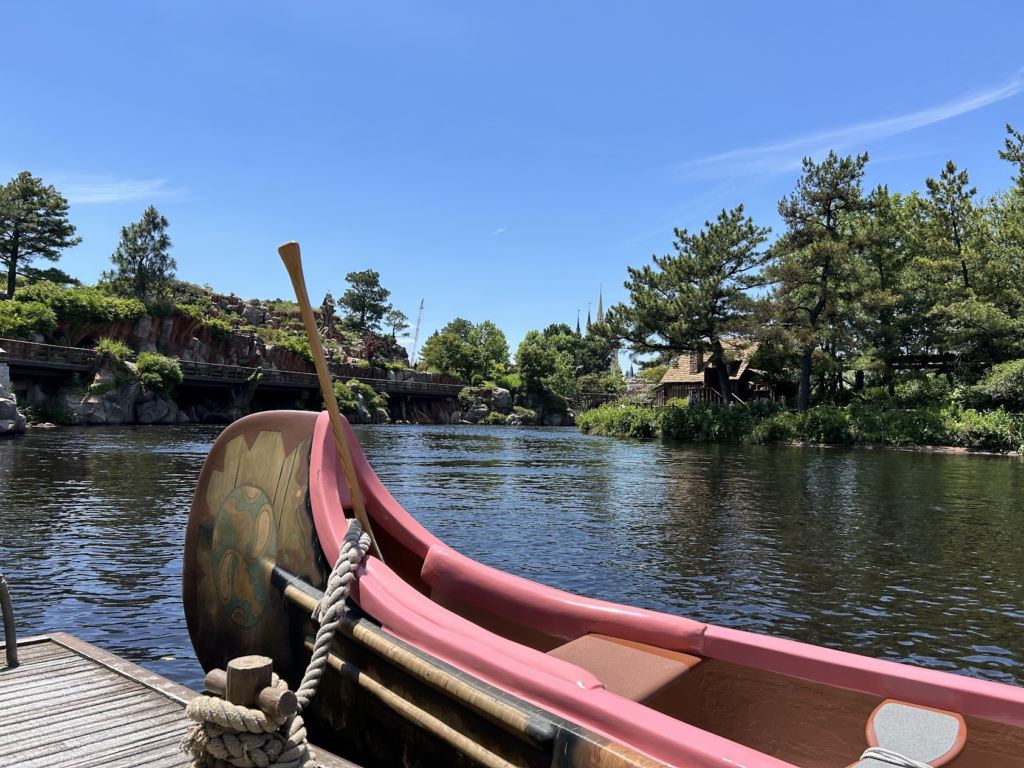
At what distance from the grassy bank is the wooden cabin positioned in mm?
4631

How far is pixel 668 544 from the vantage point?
9.45 meters

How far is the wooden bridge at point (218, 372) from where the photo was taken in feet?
103

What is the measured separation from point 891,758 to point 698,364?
42.4 m

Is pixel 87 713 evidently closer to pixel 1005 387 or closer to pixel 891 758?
pixel 891 758

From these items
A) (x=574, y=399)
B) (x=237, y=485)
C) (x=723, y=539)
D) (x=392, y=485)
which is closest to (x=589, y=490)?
(x=392, y=485)

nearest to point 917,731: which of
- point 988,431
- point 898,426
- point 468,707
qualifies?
point 468,707

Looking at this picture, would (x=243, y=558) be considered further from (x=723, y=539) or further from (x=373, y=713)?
(x=723, y=539)

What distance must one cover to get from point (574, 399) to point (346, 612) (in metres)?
67.1

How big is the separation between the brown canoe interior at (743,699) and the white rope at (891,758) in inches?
27.1

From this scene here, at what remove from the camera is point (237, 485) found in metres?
3.73

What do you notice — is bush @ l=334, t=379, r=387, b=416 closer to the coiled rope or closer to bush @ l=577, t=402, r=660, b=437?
bush @ l=577, t=402, r=660, b=437

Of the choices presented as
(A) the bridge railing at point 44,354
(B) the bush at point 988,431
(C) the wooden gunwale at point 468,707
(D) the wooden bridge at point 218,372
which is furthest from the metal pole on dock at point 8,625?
(A) the bridge railing at point 44,354

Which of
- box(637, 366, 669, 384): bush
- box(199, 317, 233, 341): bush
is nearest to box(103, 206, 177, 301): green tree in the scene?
box(199, 317, 233, 341): bush

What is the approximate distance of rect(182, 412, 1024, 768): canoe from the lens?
2.20m
